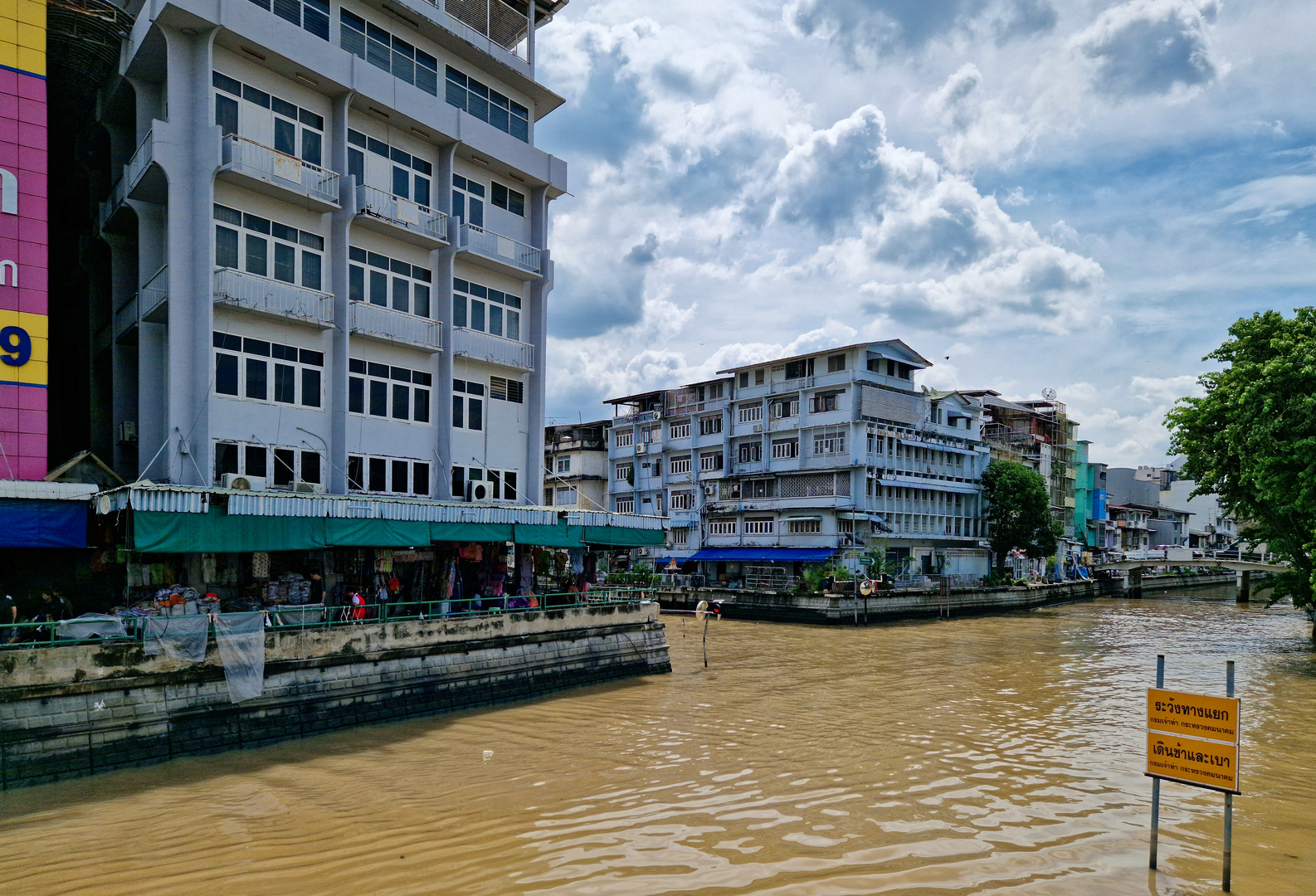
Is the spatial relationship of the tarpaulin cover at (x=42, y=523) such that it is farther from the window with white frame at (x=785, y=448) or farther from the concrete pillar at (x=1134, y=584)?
the concrete pillar at (x=1134, y=584)

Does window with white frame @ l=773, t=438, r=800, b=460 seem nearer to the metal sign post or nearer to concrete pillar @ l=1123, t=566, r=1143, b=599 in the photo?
concrete pillar @ l=1123, t=566, r=1143, b=599

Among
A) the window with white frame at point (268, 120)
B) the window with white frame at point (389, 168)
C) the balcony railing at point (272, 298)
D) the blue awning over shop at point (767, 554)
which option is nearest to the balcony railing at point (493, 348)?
the window with white frame at point (389, 168)

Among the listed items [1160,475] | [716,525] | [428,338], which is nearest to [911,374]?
[716,525]

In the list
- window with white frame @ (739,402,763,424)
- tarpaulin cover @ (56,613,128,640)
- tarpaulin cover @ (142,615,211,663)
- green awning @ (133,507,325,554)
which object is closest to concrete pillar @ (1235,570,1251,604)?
window with white frame @ (739,402,763,424)

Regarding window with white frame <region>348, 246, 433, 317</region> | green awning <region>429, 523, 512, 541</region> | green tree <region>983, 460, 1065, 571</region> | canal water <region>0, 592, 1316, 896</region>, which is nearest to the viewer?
canal water <region>0, 592, 1316, 896</region>

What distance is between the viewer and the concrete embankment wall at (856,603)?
149 ft

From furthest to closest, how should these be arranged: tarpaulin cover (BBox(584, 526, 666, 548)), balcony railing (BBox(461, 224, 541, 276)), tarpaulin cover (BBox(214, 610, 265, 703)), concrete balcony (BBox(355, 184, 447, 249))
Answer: tarpaulin cover (BBox(584, 526, 666, 548)) < balcony railing (BBox(461, 224, 541, 276)) < concrete balcony (BBox(355, 184, 447, 249)) < tarpaulin cover (BBox(214, 610, 265, 703))

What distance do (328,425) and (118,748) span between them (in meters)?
10.5

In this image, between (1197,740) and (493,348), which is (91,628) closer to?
(493,348)

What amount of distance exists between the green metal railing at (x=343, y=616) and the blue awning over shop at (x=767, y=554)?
28.9 m

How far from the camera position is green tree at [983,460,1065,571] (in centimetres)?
6094

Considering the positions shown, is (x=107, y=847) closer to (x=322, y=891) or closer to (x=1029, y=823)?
(x=322, y=891)

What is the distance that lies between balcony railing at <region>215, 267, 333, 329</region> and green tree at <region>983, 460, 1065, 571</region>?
174 ft

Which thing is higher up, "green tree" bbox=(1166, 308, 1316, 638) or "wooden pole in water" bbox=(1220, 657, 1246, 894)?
"green tree" bbox=(1166, 308, 1316, 638)
